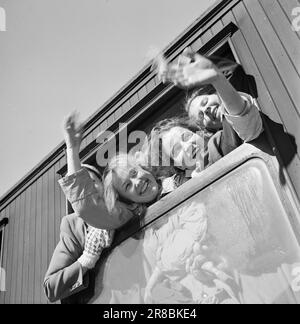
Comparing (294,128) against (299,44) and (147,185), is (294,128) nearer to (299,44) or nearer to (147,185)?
(299,44)

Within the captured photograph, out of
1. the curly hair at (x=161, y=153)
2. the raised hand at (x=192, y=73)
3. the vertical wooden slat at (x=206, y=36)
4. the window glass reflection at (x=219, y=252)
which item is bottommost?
the window glass reflection at (x=219, y=252)

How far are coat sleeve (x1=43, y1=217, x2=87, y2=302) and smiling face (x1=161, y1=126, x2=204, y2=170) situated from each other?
0.61 meters

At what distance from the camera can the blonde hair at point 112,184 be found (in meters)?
1.70

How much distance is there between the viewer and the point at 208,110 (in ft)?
5.22

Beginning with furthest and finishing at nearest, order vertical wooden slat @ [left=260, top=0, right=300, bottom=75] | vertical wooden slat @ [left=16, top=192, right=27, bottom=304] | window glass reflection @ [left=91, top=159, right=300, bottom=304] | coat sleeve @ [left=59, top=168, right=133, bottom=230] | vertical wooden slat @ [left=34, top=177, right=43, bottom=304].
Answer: vertical wooden slat @ [left=16, top=192, right=27, bottom=304] < vertical wooden slat @ [left=34, top=177, right=43, bottom=304] < coat sleeve @ [left=59, top=168, right=133, bottom=230] < vertical wooden slat @ [left=260, top=0, right=300, bottom=75] < window glass reflection @ [left=91, top=159, right=300, bottom=304]

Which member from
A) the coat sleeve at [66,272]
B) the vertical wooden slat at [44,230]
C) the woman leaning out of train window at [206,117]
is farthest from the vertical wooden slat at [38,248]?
the woman leaning out of train window at [206,117]

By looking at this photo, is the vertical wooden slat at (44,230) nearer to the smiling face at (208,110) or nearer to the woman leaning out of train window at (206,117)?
the woman leaning out of train window at (206,117)

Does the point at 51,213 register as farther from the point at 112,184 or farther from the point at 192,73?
the point at 192,73

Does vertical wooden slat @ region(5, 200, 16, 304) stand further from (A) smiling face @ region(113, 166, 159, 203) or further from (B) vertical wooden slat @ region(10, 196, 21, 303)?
(A) smiling face @ region(113, 166, 159, 203)

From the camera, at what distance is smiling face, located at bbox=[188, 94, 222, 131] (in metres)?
1.58

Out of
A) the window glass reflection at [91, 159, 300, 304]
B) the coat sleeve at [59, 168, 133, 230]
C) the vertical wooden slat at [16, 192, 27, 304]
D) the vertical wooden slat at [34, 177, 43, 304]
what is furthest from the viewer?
the vertical wooden slat at [16, 192, 27, 304]

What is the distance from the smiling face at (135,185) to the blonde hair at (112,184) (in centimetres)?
2

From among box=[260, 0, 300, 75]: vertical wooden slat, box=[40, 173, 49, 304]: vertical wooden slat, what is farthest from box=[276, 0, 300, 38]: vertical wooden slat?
box=[40, 173, 49, 304]: vertical wooden slat

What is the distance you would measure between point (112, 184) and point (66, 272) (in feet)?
1.43
